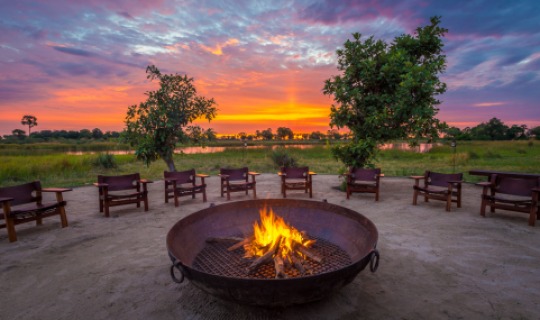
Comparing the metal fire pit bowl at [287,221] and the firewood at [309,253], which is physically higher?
the metal fire pit bowl at [287,221]

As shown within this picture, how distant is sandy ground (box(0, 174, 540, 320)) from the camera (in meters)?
2.62

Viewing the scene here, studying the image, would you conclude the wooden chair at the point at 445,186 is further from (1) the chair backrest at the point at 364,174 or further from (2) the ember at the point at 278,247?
(2) the ember at the point at 278,247

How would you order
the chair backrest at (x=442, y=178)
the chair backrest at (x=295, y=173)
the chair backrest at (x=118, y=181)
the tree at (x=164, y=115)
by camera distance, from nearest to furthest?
1. the chair backrest at (x=118, y=181)
2. the chair backrest at (x=442, y=178)
3. the chair backrest at (x=295, y=173)
4. the tree at (x=164, y=115)

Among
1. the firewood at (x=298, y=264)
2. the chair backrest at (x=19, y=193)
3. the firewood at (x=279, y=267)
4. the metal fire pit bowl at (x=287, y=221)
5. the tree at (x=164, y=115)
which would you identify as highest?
the tree at (x=164, y=115)

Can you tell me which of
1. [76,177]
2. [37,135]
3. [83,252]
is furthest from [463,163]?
[37,135]

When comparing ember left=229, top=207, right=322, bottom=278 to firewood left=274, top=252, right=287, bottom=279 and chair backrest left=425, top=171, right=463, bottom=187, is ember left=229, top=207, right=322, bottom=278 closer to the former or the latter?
firewood left=274, top=252, right=287, bottom=279

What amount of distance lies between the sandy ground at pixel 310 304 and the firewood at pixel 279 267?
34 centimetres

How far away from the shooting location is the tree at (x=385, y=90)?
23.4ft

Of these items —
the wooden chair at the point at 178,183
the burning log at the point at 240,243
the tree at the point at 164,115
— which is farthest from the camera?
the tree at the point at 164,115

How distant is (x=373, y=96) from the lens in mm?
7746

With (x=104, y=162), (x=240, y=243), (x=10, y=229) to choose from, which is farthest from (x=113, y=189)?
(x=104, y=162)

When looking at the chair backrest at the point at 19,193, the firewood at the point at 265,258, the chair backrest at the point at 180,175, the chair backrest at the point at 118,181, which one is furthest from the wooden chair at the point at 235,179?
the firewood at the point at 265,258

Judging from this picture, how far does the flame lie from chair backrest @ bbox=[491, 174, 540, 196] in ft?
15.7

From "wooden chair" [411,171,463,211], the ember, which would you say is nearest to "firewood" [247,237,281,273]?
the ember
